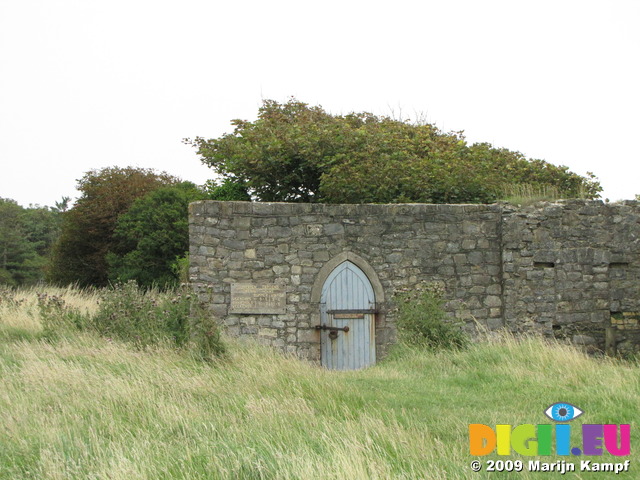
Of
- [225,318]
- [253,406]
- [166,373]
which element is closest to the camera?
[253,406]

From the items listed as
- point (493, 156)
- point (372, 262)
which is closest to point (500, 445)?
point (372, 262)

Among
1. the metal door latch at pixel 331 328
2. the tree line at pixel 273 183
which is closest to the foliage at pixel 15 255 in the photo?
the tree line at pixel 273 183

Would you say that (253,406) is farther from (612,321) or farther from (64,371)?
(612,321)

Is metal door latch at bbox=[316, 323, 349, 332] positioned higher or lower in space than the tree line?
lower

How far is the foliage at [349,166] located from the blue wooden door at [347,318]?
353 centimetres

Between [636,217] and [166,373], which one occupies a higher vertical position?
[636,217]

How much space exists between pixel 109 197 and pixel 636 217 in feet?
68.0

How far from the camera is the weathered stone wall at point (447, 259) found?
34.1 ft

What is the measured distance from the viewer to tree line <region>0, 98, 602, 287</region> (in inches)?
555

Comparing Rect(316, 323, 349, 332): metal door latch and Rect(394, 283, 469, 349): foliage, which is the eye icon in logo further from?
Rect(316, 323, 349, 332): metal door latch

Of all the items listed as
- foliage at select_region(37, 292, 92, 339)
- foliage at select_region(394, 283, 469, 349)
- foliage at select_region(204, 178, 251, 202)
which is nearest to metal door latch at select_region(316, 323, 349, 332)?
foliage at select_region(394, 283, 469, 349)

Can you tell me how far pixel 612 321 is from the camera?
1102 centimetres

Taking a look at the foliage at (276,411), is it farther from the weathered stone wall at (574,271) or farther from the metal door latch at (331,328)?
the weathered stone wall at (574,271)

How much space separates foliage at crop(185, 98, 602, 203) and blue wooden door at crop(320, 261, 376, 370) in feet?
11.6
